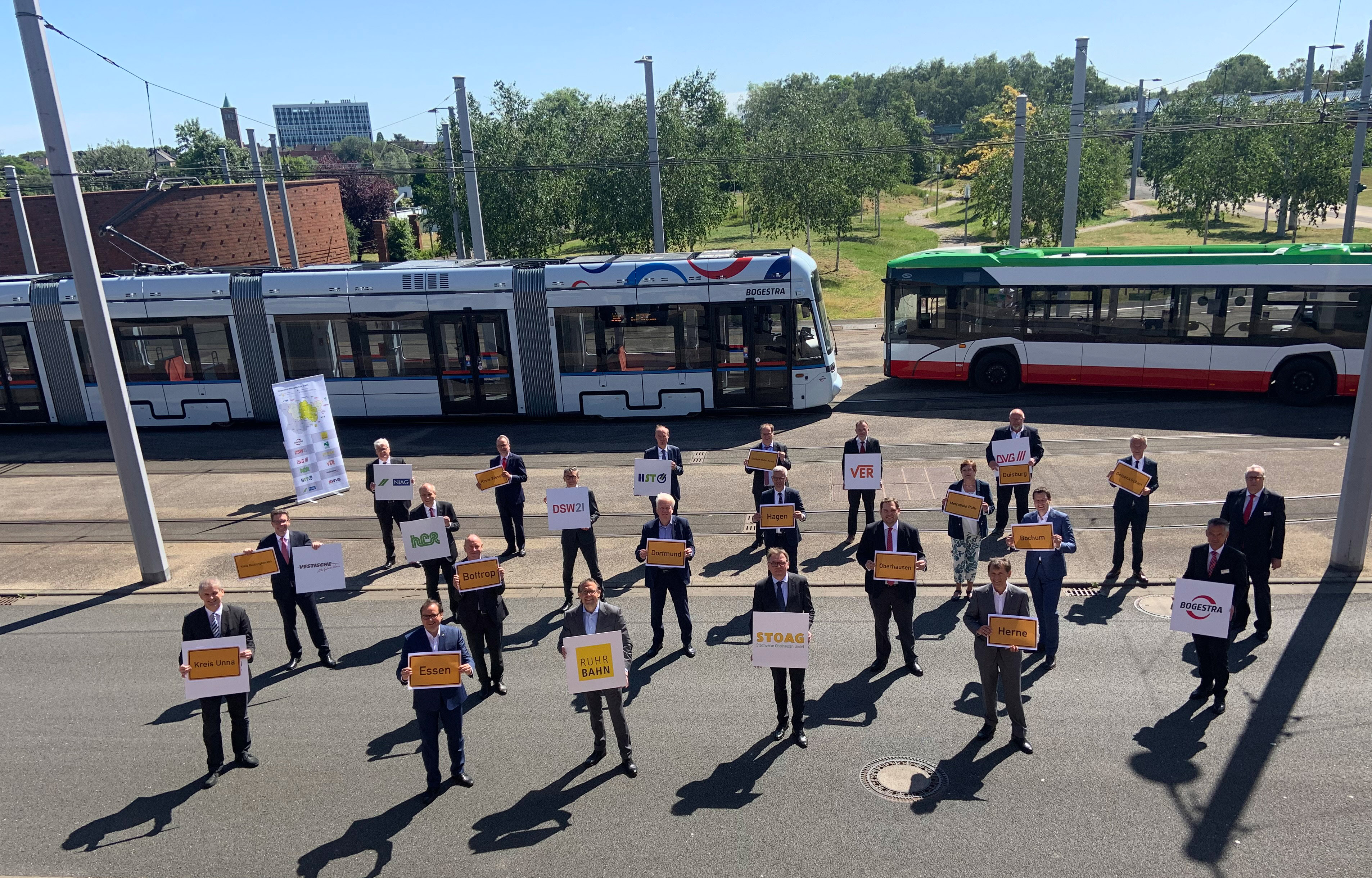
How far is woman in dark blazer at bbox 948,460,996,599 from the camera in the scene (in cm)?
1097

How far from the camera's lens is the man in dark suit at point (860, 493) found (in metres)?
12.8

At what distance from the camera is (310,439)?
633 inches

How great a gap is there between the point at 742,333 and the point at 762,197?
81.5ft

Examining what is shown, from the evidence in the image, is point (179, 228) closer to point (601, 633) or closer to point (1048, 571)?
point (601, 633)

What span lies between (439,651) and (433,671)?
201mm

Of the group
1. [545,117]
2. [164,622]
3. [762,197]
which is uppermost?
[545,117]

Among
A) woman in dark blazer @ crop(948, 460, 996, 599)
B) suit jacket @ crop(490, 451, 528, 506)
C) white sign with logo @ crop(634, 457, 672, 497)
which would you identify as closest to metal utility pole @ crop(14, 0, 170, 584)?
suit jacket @ crop(490, 451, 528, 506)

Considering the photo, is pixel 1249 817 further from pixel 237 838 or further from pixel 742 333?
pixel 742 333

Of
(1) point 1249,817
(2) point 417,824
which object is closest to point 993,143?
(1) point 1249,817

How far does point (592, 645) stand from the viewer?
803cm

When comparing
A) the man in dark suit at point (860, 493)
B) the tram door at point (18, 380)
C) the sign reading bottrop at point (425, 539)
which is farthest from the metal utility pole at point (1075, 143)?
the tram door at point (18, 380)

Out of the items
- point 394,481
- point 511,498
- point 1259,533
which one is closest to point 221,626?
point 394,481

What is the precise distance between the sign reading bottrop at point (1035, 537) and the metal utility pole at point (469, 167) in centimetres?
1979

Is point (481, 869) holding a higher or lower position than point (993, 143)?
lower
